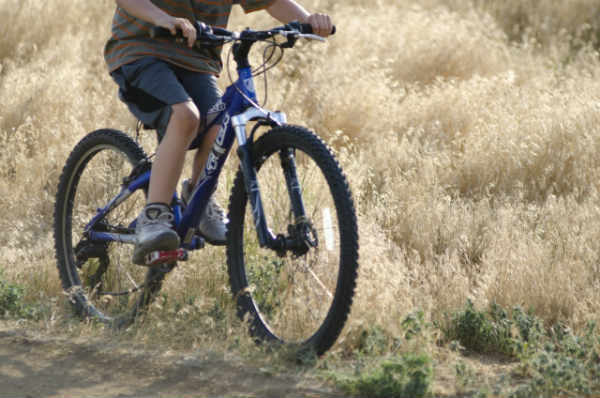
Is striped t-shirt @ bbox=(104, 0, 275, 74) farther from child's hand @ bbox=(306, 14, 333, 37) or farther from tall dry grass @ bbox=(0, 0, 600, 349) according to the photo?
tall dry grass @ bbox=(0, 0, 600, 349)

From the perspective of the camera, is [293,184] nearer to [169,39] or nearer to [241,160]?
[241,160]

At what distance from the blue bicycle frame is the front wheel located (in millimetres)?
85

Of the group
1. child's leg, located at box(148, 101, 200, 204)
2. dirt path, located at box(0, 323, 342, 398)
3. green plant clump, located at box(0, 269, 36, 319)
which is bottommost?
dirt path, located at box(0, 323, 342, 398)

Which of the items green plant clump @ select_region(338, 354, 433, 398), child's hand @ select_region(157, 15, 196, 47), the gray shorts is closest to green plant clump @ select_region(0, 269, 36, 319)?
the gray shorts

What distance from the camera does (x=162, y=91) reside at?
4047 millimetres

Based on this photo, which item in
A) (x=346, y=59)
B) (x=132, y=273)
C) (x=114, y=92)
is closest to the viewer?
(x=132, y=273)

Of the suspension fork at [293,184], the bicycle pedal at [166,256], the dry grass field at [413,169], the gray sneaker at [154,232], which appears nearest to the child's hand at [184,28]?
the suspension fork at [293,184]

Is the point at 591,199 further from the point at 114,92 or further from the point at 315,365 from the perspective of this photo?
the point at 114,92

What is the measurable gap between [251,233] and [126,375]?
1.35 m

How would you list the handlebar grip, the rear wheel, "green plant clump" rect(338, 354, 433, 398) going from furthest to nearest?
the rear wheel, the handlebar grip, "green plant clump" rect(338, 354, 433, 398)

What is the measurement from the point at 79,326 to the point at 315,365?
1.58 meters

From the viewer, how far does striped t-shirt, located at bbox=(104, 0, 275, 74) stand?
418 cm

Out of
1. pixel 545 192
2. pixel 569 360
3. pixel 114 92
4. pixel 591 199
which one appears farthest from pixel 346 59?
pixel 569 360

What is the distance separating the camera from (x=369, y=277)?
4.56 metres
